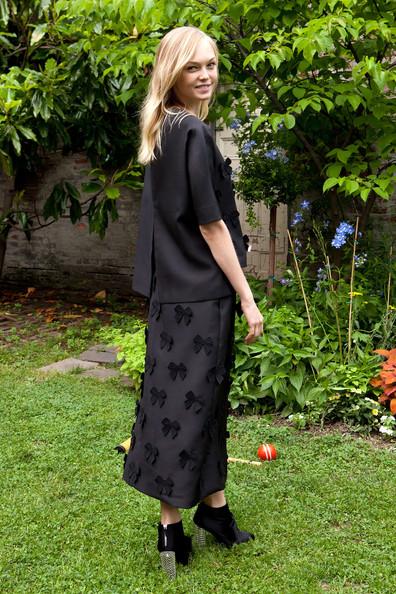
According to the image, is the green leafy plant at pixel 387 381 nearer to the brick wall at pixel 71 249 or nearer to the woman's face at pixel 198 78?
the woman's face at pixel 198 78

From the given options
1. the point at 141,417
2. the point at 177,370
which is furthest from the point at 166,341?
the point at 141,417

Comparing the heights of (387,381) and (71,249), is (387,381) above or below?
below

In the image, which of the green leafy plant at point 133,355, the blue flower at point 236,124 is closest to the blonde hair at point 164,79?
the green leafy plant at point 133,355

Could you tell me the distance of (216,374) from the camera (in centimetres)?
250

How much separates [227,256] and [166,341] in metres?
0.38

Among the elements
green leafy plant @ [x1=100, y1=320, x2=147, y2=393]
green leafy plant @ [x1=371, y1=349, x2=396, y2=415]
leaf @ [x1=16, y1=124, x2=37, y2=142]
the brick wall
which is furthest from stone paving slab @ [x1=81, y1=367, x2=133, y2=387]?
the brick wall

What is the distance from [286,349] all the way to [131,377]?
1.33m

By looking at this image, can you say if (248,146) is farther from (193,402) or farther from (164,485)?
(164,485)

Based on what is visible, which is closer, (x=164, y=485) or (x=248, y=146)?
(x=164, y=485)

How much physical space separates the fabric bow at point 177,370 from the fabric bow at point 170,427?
155 millimetres

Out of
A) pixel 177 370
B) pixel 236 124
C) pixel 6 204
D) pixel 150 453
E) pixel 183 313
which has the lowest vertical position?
pixel 150 453

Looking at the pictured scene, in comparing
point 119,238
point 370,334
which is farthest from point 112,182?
point 370,334

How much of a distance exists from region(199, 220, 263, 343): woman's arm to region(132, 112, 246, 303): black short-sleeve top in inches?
1.3

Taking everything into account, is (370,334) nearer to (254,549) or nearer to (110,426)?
(110,426)
